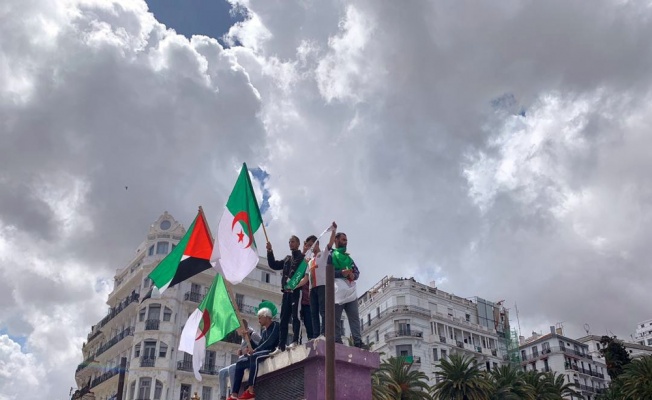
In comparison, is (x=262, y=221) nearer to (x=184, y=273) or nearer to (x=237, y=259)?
(x=237, y=259)

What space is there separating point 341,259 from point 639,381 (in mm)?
41441

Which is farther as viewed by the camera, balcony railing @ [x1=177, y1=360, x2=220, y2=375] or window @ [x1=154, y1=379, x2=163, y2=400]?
balcony railing @ [x1=177, y1=360, x2=220, y2=375]

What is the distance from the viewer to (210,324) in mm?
12539

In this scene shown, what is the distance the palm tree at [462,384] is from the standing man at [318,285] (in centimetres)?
3334

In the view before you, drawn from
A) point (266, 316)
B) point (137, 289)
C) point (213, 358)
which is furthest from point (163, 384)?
point (266, 316)

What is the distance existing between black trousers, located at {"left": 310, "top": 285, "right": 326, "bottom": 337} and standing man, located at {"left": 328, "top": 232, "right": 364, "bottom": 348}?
225mm

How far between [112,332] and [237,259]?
156 feet

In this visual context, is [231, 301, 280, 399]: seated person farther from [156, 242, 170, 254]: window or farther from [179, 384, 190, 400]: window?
[156, 242, 170, 254]: window

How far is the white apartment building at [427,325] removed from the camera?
60625 mm

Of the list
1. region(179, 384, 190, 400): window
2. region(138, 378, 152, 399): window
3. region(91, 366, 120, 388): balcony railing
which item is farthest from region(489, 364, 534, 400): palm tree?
region(91, 366, 120, 388): balcony railing

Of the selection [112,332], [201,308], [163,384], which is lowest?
[201,308]

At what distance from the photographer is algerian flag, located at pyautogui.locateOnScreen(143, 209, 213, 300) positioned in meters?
12.4

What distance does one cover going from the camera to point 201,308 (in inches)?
499

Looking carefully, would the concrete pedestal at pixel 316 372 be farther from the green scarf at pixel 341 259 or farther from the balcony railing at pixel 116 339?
the balcony railing at pixel 116 339
